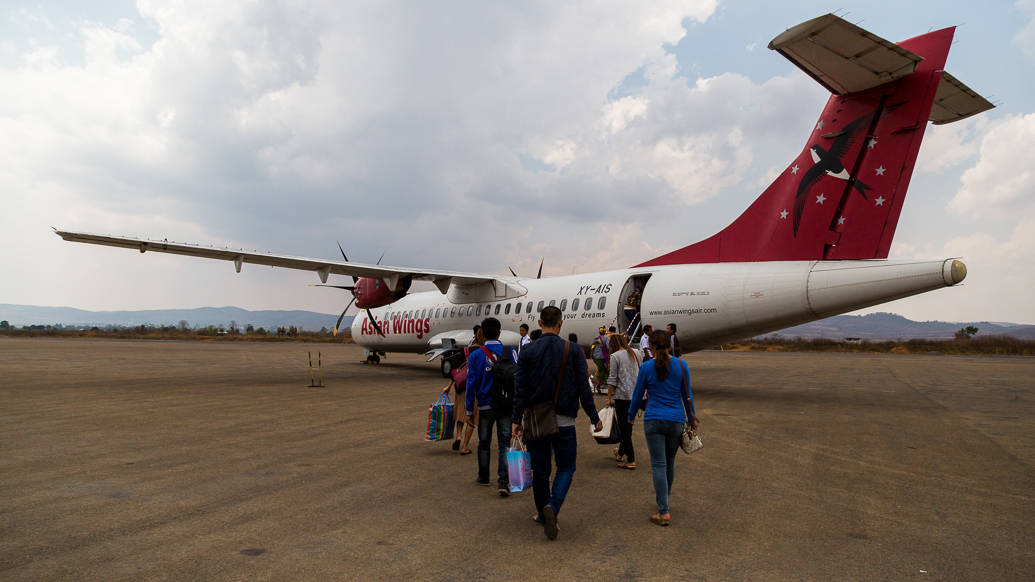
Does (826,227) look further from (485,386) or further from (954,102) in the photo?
(485,386)

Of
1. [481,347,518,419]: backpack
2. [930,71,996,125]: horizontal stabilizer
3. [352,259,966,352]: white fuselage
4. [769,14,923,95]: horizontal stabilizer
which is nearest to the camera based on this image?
[481,347,518,419]: backpack

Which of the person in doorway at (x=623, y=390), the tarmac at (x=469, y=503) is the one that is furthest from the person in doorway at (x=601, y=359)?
the person in doorway at (x=623, y=390)

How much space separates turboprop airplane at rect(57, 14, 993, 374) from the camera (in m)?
9.95

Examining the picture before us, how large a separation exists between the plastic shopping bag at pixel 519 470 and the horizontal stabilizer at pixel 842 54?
8.18 meters

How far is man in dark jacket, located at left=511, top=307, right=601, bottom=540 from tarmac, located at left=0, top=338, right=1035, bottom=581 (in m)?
0.40

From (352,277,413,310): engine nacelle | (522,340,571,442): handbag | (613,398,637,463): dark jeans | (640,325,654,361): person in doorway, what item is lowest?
(613,398,637,463): dark jeans

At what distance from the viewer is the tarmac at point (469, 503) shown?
12.4ft

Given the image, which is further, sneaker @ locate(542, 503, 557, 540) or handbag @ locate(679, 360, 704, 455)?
handbag @ locate(679, 360, 704, 455)

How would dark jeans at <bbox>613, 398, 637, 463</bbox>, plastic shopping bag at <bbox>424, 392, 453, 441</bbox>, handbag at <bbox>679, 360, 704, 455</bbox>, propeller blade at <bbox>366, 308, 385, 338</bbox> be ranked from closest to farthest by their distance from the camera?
1. handbag at <bbox>679, 360, 704, 455</bbox>
2. dark jeans at <bbox>613, 398, 637, 463</bbox>
3. plastic shopping bag at <bbox>424, 392, 453, 441</bbox>
4. propeller blade at <bbox>366, 308, 385, 338</bbox>

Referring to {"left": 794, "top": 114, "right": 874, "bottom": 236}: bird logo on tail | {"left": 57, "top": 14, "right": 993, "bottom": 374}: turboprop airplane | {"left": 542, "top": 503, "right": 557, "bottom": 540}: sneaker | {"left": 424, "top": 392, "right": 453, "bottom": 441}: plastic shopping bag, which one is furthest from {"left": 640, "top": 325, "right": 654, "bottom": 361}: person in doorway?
{"left": 542, "top": 503, "right": 557, "bottom": 540}: sneaker

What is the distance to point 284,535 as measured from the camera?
4348 millimetres

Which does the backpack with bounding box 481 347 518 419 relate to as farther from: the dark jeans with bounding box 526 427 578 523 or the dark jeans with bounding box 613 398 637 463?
the dark jeans with bounding box 613 398 637 463

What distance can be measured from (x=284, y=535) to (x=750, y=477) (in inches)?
185

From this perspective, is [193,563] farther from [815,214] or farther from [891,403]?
[891,403]
